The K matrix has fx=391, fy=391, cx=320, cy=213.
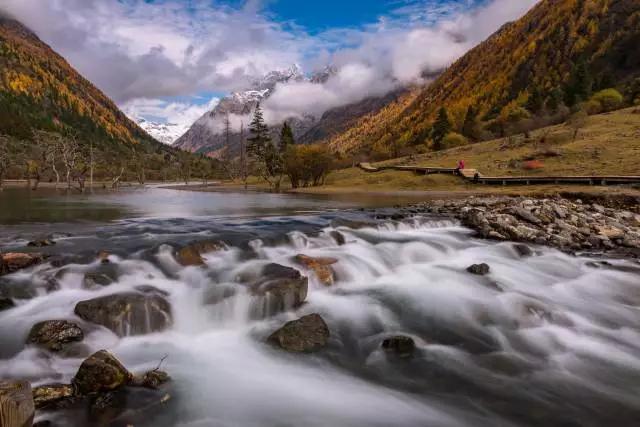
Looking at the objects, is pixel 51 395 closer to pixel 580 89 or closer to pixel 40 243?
pixel 40 243

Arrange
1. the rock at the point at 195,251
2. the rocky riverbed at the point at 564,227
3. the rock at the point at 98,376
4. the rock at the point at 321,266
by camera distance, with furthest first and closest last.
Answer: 1. the rocky riverbed at the point at 564,227
2. the rock at the point at 195,251
3. the rock at the point at 321,266
4. the rock at the point at 98,376

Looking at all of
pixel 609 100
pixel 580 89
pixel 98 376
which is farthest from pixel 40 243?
pixel 580 89

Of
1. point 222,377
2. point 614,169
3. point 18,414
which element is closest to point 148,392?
point 222,377

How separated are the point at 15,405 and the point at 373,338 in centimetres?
741

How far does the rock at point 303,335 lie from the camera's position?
29.2 ft

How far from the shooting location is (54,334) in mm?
8055

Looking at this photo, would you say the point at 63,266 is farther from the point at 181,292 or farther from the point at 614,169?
the point at 614,169

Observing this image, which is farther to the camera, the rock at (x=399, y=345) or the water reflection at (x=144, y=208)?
the water reflection at (x=144, y=208)

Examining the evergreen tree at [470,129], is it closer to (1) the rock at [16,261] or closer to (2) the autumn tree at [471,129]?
(2) the autumn tree at [471,129]

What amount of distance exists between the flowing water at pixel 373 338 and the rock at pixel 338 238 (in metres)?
0.65

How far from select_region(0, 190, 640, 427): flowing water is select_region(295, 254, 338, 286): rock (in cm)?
28

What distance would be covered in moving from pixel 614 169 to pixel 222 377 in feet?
168

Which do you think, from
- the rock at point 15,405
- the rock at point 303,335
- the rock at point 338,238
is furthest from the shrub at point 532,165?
the rock at point 15,405

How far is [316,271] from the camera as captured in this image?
43.2 ft
